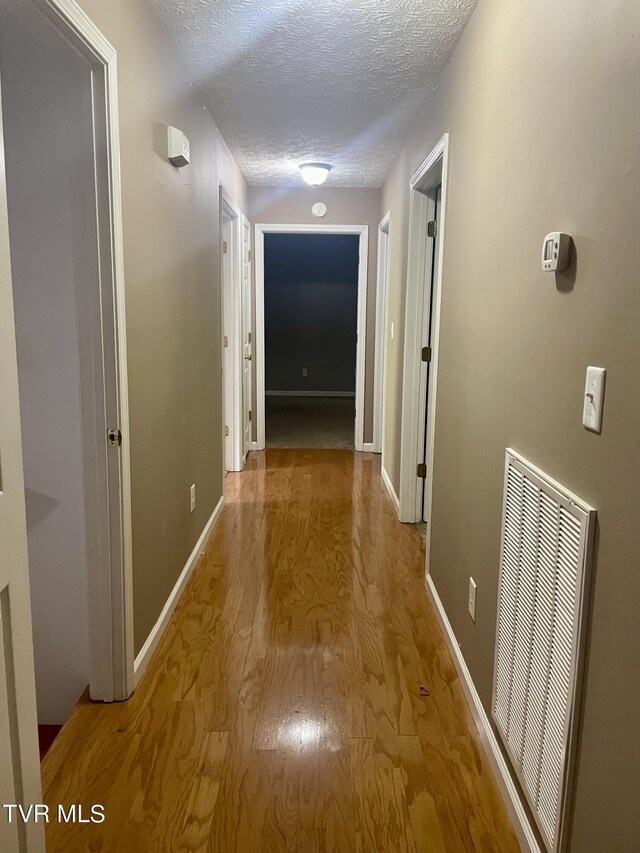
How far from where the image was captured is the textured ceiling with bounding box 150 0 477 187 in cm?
208

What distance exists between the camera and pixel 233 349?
4512 millimetres

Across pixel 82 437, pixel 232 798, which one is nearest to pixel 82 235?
pixel 82 437

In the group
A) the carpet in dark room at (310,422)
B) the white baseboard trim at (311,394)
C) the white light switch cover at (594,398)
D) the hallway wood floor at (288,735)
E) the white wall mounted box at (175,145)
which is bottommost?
the hallway wood floor at (288,735)

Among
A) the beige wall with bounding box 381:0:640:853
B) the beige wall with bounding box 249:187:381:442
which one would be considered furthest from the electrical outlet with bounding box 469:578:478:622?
the beige wall with bounding box 249:187:381:442

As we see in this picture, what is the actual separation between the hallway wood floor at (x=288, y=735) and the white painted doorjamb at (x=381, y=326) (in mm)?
2378

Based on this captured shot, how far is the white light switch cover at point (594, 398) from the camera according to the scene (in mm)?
1050

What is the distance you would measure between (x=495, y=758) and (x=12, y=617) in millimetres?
1313

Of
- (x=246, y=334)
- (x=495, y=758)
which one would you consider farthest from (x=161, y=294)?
(x=246, y=334)

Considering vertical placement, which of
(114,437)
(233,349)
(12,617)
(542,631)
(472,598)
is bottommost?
(472,598)

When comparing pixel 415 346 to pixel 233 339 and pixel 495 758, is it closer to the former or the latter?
pixel 233 339

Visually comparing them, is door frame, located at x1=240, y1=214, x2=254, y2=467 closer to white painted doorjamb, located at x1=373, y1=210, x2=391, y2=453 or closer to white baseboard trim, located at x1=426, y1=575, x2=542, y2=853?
white painted doorjamb, located at x1=373, y1=210, x2=391, y2=453

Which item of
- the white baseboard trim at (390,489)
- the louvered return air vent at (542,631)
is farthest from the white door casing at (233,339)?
the louvered return air vent at (542,631)

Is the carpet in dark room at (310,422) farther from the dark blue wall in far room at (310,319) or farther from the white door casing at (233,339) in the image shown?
the white door casing at (233,339)

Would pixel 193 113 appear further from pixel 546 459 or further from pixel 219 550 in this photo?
pixel 546 459
